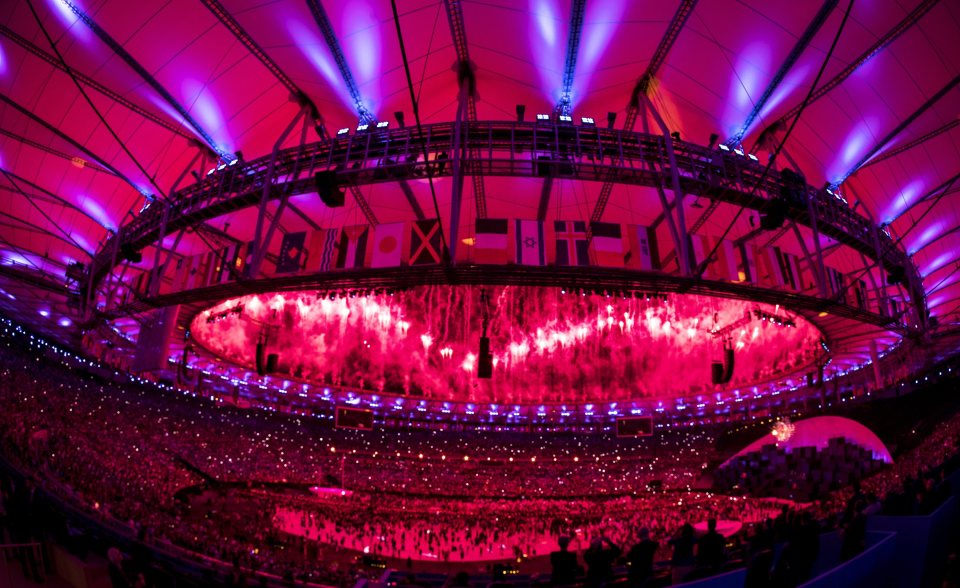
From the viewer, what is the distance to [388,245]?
12258 millimetres

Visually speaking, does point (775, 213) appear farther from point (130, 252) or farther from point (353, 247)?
point (130, 252)

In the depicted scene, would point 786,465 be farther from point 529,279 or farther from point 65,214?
point 65,214

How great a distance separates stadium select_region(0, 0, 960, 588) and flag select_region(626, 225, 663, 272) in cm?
7

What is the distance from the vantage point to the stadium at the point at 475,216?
1045 cm

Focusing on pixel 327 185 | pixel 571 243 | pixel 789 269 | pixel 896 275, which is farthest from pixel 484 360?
pixel 896 275

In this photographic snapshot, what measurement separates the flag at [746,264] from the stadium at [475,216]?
0.22 m

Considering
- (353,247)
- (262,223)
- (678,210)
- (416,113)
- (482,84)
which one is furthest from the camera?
(482,84)

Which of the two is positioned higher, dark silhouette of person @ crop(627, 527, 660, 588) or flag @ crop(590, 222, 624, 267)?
flag @ crop(590, 222, 624, 267)

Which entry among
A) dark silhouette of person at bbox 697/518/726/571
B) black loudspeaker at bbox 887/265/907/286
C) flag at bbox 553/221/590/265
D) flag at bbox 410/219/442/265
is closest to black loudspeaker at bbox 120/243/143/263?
flag at bbox 410/219/442/265

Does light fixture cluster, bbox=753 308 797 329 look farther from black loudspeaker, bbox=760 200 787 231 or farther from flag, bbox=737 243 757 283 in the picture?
black loudspeaker, bbox=760 200 787 231

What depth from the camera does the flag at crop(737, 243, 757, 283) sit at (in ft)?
41.1

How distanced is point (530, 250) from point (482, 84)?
16.2ft

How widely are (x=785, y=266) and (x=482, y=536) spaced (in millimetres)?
20057

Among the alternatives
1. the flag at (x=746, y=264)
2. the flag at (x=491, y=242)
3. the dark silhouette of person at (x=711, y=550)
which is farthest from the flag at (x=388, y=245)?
the dark silhouette of person at (x=711, y=550)
